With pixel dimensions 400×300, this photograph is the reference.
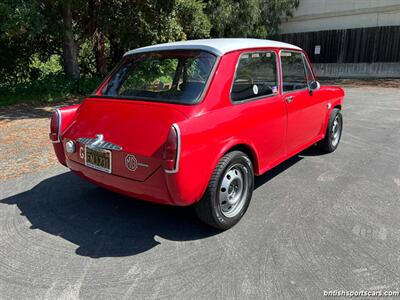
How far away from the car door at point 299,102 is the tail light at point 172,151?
1.86m

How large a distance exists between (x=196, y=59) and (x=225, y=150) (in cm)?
100

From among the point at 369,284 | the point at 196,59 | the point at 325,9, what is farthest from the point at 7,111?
the point at 325,9

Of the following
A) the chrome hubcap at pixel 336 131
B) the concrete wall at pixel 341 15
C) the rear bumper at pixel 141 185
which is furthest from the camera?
the concrete wall at pixel 341 15

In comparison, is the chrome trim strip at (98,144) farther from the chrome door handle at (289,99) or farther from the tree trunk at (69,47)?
the tree trunk at (69,47)

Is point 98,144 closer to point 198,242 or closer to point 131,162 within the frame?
point 131,162

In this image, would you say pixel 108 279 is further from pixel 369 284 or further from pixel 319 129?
pixel 319 129

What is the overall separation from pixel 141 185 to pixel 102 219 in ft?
2.87

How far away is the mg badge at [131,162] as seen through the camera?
9.44 feet

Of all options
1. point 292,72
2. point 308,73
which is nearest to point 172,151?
point 292,72

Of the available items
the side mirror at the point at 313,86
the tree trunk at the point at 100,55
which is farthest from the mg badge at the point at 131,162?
the tree trunk at the point at 100,55

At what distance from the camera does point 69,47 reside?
11.3 metres

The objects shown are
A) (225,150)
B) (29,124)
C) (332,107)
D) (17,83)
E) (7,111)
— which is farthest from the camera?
(17,83)

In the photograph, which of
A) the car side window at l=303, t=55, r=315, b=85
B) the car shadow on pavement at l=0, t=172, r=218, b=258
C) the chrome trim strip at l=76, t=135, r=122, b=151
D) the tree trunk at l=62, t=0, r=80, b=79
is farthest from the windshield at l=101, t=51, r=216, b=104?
the tree trunk at l=62, t=0, r=80, b=79

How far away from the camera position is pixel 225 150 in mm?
A: 3078
